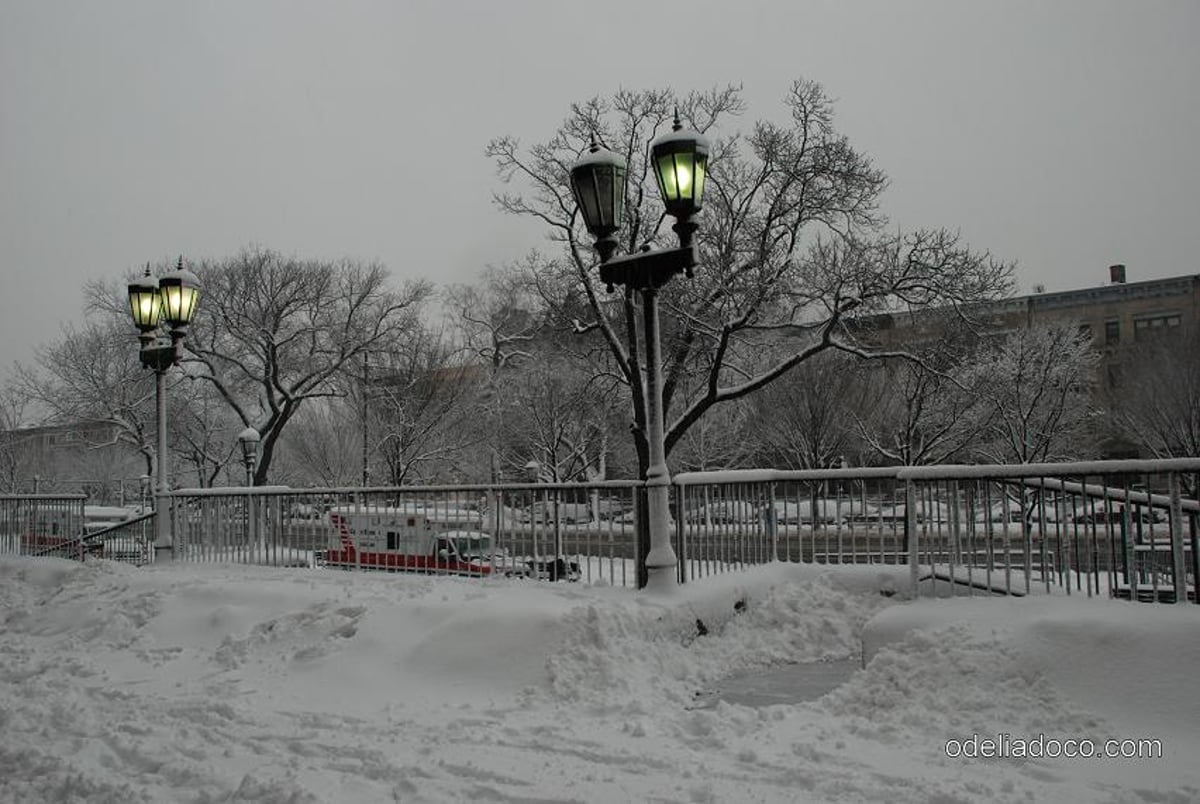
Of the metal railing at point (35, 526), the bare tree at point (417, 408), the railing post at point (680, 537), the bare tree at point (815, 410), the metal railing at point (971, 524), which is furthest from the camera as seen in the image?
the bare tree at point (417, 408)

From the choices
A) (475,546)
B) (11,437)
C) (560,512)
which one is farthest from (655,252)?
(11,437)

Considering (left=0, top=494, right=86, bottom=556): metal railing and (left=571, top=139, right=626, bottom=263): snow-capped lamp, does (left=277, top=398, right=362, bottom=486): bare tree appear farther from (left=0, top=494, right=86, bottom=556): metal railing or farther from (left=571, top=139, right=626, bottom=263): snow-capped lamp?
(left=571, top=139, right=626, bottom=263): snow-capped lamp

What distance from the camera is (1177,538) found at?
220 inches

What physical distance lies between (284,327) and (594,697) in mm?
33539

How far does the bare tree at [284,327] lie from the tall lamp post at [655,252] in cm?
2906

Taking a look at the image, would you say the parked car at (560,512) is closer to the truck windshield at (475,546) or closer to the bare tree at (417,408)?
the truck windshield at (475,546)

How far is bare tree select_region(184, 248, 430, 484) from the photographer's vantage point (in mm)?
35000

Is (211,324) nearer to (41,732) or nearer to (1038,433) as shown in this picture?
(1038,433)

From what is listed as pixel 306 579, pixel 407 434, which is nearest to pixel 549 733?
pixel 306 579

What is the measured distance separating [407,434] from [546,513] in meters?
30.3

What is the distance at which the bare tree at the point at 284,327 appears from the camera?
3500 centimetres

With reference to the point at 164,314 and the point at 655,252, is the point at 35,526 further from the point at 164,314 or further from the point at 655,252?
the point at 655,252

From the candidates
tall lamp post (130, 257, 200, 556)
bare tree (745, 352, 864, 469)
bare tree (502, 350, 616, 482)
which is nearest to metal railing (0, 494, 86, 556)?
tall lamp post (130, 257, 200, 556)

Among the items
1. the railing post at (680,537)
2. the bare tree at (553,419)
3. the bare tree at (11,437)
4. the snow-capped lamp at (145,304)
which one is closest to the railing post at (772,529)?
the railing post at (680,537)
